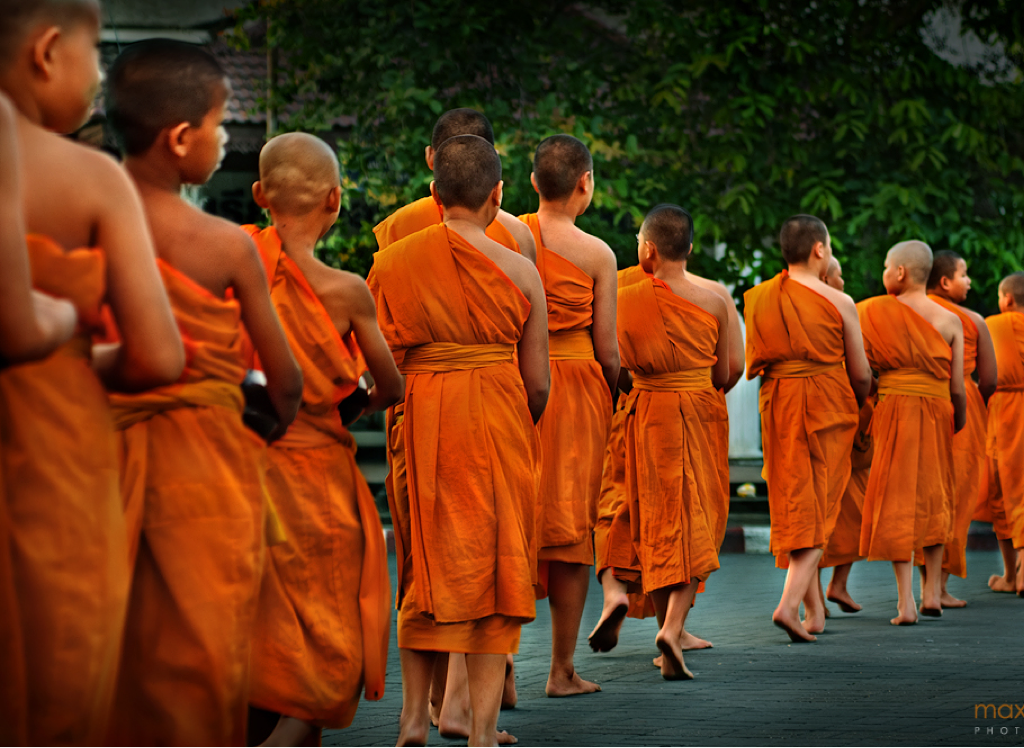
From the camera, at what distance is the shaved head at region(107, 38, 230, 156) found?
3219 millimetres

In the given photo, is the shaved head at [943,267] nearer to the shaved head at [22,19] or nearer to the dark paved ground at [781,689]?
the dark paved ground at [781,689]

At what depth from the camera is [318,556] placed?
4102mm

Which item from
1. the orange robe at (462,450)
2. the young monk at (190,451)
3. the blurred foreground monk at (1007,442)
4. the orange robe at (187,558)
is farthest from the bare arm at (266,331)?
the blurred foreground monk at (1007,442)

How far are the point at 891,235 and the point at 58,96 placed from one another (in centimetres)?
1013

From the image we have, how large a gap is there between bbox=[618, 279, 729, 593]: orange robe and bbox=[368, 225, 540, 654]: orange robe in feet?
6.03

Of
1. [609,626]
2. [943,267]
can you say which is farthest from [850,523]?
[609,626]

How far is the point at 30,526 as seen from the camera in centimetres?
247

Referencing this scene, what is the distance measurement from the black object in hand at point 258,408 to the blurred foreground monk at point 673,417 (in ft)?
11.2

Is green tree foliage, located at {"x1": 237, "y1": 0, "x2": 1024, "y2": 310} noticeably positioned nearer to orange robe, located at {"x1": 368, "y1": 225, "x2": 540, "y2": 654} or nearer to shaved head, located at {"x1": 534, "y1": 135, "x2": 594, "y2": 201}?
shaved head, located at {"x1": 534, "y1": 135, "x2": 594, "y2": 201}

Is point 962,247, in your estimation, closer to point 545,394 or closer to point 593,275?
point 593,275

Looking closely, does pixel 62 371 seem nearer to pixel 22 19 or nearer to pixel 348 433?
pixel 22 19

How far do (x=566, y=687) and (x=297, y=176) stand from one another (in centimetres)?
261

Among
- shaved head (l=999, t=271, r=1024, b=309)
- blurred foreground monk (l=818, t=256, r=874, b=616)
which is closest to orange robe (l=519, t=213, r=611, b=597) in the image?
blurred foreground monk (l=818, t=256, r=874, b=616)

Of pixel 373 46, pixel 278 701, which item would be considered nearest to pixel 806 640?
pixel 278 701
